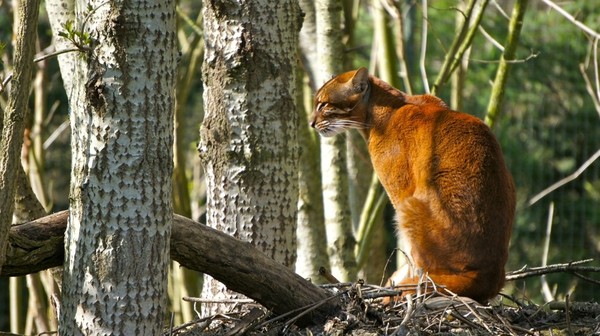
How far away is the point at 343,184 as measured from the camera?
5918mm

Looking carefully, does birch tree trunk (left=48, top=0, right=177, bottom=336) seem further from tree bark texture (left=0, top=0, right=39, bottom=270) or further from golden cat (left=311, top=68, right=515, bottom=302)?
golden cat (left=311, top=68, right=515, bottom=302)

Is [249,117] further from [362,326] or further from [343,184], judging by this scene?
[343,184]

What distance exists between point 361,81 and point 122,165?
2972 millimetres

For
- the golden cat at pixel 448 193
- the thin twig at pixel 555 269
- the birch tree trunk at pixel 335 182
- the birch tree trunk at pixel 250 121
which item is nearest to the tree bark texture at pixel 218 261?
the birch tree trunk at pixel 250 121

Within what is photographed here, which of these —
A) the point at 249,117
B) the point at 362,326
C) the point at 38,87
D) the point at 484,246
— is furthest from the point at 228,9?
the point at 38,87

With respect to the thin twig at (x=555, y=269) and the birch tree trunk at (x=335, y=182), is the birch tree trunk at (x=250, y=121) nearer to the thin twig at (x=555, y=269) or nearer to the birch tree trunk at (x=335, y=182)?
the thin twig at (x=555, y=269)

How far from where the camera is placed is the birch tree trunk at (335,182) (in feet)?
19.0

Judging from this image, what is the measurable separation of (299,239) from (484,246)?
68.7 inches

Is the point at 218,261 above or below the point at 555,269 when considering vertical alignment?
above

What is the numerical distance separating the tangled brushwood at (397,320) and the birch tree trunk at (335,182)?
2.12m

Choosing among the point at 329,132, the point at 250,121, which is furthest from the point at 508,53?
the point at 250,121

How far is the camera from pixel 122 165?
8.56 ft

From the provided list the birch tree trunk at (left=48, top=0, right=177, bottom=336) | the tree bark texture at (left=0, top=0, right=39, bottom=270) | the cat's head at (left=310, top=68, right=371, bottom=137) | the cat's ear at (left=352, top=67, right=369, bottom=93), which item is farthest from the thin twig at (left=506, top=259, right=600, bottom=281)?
the tree bark texture at (left=0, top=0, right=39, bottom=270)

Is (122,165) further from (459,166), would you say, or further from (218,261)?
(459,166)
